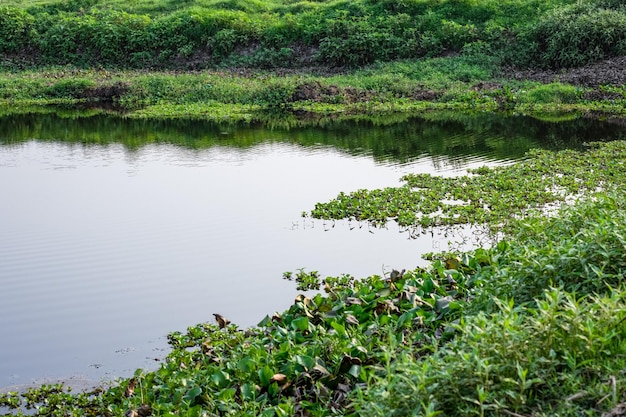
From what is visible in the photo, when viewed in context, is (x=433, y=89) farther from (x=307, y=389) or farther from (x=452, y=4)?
(x=307, y=389)

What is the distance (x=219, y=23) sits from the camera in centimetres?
3709

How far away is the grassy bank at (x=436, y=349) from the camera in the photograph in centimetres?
402

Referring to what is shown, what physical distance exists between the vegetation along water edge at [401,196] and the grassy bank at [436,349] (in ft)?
0.06

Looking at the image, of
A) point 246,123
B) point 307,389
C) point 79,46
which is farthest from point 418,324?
point 79,46

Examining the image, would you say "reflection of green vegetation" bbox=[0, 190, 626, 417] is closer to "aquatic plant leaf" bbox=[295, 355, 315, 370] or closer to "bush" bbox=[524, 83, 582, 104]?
"aquatic plant leaf" bbox=[295, 355, 315, 370]

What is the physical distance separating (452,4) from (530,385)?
34.3 metres

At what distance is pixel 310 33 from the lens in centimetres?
3500

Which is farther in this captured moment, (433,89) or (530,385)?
(433,89)

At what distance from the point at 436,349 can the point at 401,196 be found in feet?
28.4

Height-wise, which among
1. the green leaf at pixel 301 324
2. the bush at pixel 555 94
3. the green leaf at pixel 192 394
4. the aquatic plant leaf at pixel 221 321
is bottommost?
the aquatic plant leaf at pixel 221 321

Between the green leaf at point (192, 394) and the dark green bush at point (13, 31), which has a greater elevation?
the dark green bush at point (13, 31)

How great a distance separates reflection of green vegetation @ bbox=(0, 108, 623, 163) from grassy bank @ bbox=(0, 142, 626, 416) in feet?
34.5

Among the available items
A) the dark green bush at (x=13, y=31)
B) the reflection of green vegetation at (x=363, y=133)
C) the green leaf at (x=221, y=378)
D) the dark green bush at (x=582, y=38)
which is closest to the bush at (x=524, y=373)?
the green leaf at (x=221, y=378)

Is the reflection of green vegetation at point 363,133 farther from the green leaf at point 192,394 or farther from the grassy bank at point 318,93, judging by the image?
the green leaf at point 192,394
